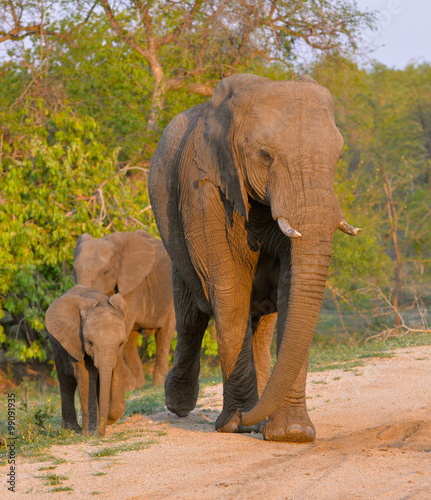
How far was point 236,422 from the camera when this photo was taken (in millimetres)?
5586

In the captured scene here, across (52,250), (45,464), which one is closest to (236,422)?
(45,464)

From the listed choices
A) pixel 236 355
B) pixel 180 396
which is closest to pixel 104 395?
pixel 180 396

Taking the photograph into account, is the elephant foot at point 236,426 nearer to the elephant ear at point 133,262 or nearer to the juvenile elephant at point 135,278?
the juvenile elephant at point 135,278

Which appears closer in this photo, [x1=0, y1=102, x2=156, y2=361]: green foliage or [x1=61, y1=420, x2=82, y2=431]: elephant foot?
[x1=61, y1=420, x2=82, y2=431]: elephant foot

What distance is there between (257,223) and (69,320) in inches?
88.4

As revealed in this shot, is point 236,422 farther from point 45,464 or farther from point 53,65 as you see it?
point 53,65

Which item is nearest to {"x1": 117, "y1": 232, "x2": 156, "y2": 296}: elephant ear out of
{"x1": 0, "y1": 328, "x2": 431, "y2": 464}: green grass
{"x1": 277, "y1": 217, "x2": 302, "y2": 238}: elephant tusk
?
{"x1": 0, "y1": 328, "x2": 431, "y2": 464}: green grass

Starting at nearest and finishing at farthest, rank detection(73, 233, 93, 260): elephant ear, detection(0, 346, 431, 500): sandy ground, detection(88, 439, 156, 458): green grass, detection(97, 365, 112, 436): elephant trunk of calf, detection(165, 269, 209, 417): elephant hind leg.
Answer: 1. detection(0, 346, 431, 500): sandy ground
2. detection(88, 439, 156, 458): green grass
3. detection(97, 365, 112, 436): elephant trunk of calf
4. detection(165, 269, 209, 417): elephant hind leg
5. detection(73, 233, 93, 260): elephant ear

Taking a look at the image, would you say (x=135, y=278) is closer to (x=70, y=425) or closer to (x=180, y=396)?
(x=70, y=425)

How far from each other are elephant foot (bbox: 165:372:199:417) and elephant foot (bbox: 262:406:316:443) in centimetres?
156

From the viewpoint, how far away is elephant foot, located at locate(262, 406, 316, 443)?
5066mm

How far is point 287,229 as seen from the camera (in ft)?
15.3

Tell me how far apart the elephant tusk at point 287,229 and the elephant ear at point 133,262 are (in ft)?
22.0

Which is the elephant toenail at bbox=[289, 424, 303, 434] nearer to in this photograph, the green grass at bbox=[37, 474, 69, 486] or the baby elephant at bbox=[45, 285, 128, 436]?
the green grass at bbox=[37, 474, 69, 486]
